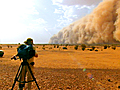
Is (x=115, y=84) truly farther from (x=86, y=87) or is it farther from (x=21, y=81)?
(x=21, y=81)

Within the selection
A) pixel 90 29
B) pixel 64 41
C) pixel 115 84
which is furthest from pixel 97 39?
pixel 115 84

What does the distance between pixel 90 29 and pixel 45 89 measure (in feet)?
184

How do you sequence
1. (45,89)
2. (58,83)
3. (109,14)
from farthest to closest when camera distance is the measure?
(109,14) < (58,83) < (45,89)

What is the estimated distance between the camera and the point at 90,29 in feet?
188

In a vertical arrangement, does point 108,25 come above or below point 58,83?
above

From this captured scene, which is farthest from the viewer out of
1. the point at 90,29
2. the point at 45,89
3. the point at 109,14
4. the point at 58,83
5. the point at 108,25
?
the point at 90,29

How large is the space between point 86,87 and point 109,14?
5084 centimetres

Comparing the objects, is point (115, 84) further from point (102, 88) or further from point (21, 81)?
point (21, 81)

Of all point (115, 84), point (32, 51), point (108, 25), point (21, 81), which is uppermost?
point (108, 25)

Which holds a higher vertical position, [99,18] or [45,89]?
[99,18]

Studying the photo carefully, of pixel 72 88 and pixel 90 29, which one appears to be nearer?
pixel 72 88

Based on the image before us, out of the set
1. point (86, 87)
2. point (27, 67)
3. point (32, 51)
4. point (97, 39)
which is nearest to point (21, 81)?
point (27, 67)

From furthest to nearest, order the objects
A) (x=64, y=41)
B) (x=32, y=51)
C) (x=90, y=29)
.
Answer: (x=64, y=41), (x=90, y=29), (x=32, y=51)

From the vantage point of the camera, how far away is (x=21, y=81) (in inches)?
109
